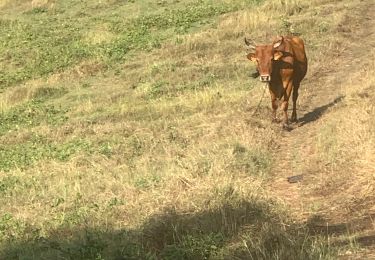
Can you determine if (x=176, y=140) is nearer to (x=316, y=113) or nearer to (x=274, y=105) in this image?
(x=274, y=105)

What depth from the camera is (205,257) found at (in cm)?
594

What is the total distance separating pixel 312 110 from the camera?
12.9 meters

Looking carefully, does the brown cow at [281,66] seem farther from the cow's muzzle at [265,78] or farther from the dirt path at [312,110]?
the dirt path at [312,110]

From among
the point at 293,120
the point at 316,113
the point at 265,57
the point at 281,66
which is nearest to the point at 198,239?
the point at 265,57

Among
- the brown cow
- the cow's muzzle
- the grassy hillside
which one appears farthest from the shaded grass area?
the brown cow

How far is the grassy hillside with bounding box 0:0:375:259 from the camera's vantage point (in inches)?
262

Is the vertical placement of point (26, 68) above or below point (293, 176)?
below

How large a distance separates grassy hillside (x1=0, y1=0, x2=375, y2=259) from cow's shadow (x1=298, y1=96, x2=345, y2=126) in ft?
0.25

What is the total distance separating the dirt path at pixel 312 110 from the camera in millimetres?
7943

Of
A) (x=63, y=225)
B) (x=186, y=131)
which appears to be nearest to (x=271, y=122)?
(x=186, y=131)

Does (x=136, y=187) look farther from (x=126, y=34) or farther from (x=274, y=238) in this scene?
(x=126, y=34)

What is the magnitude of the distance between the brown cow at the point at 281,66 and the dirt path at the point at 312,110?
0.70 metres

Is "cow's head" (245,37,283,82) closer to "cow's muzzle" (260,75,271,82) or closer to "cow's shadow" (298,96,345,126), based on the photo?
"cow's muzzle" (260,75,271,82)

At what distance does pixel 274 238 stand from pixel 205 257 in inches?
29.0
